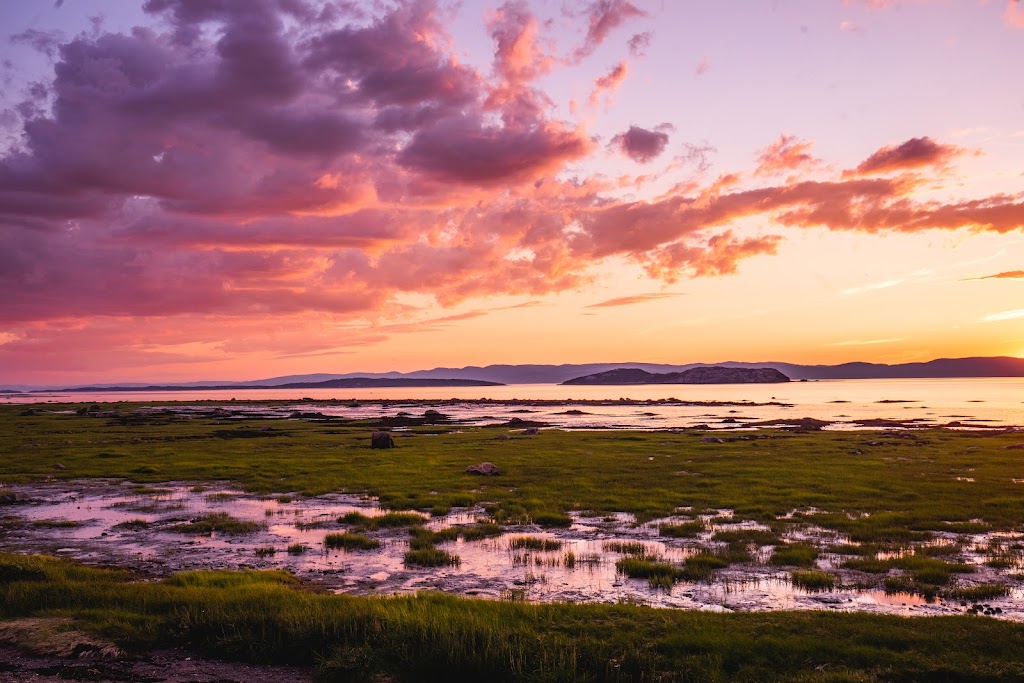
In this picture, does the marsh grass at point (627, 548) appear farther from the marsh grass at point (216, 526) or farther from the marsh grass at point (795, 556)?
the marsh grass at point (216, 526)

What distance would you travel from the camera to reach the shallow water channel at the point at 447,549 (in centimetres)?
1509

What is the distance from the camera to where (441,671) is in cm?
1081

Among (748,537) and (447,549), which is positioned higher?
(447,549)

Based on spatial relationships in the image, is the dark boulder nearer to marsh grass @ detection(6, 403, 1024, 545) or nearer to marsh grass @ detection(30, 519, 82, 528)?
marsh grass @ detection(6, 403, 1024, 545)

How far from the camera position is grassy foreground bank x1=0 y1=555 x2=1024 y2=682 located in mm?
10492

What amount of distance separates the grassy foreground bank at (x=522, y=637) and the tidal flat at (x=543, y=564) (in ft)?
0.17

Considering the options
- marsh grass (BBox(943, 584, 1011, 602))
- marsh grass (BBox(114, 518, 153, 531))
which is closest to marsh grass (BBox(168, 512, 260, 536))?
marsh grass (BBox(114, 518, 153, 531))

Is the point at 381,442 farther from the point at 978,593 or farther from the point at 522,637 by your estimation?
the point at 978,593

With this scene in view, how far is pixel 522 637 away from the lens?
37.6 feet

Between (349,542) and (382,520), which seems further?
(382,520)

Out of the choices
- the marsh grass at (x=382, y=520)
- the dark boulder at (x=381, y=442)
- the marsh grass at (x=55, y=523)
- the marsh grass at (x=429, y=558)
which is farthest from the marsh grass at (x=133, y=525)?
the dark boulder at (x=381, y=442)

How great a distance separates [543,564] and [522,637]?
23.0ft

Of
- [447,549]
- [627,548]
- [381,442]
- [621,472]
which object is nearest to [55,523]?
[447,549]

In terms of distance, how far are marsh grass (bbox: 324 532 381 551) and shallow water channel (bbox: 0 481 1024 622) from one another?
1.11ft
